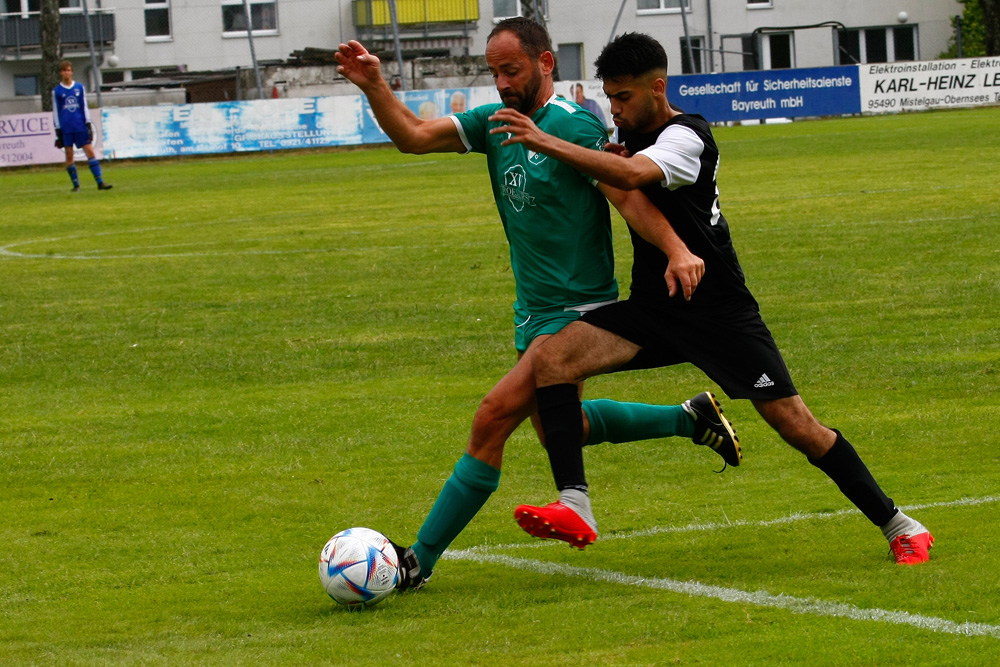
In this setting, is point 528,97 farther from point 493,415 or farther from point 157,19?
point 157,19

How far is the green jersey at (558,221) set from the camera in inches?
192

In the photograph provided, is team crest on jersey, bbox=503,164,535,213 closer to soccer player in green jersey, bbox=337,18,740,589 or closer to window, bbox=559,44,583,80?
soccer player in green jersey, bbox=337,18,740,589

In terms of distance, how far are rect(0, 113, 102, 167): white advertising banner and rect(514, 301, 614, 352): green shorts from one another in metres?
31.5

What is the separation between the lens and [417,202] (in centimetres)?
2005

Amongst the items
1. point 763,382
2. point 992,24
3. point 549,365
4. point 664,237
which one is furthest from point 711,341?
point 992,24

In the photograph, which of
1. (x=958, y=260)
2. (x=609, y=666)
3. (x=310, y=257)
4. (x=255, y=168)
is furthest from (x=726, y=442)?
(x=255, y=168)

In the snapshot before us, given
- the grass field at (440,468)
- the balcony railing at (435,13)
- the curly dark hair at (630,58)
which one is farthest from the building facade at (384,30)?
the curly dark hair at (630,58)

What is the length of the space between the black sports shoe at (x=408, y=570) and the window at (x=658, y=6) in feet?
151

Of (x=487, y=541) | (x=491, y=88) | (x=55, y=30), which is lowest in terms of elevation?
(x=487, y=541)

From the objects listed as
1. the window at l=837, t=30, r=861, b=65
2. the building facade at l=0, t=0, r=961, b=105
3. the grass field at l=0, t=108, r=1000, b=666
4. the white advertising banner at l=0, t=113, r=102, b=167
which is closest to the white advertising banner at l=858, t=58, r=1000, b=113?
the building facade at l=0, t=0, r=961, b=105

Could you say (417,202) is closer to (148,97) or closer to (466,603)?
(466,603)

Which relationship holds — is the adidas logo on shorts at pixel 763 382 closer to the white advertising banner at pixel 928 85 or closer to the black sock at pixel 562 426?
the black sock at pixel 562 426

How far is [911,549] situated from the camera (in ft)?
15.2

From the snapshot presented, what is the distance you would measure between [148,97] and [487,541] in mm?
37271
